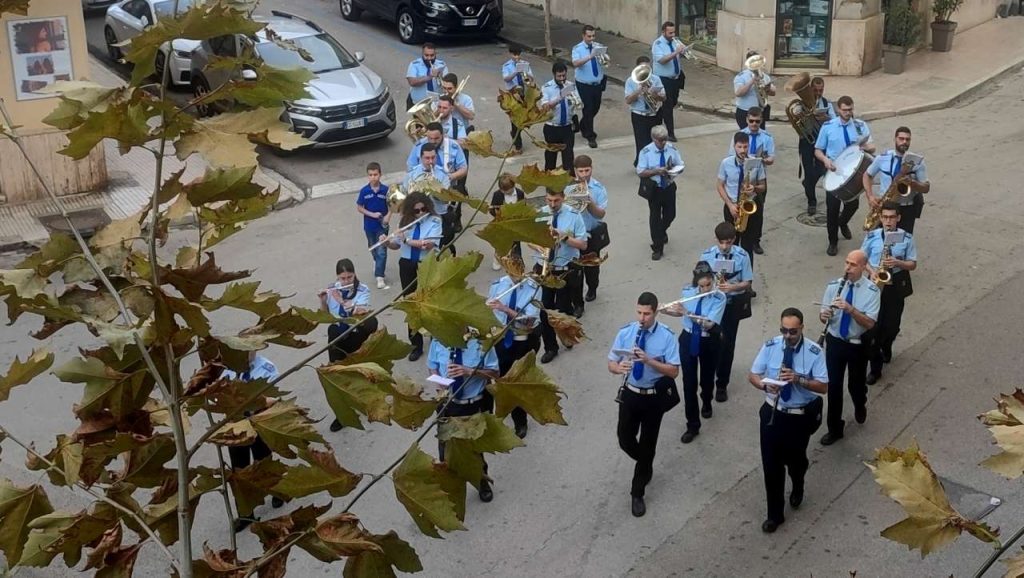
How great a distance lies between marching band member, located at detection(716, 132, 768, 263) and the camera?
531 inches

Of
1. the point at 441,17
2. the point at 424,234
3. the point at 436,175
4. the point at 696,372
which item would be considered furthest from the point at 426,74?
the point at 696,372

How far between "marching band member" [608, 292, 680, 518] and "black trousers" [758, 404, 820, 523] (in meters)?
0.79

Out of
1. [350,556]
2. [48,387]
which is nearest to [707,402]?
[48,387]

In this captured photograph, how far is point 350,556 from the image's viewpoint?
9.90 ft

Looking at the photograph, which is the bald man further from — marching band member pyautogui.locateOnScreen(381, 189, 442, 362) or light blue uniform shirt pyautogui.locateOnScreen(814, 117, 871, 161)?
→ light blue uniform shirt pyautogui.locateOnScreen(814, 117, 871, 161)

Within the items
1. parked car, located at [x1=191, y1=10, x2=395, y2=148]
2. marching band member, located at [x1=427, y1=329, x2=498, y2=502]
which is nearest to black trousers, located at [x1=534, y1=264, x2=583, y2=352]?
marching band member, located at [x1=427, y1=329, x2=498, y2=502]

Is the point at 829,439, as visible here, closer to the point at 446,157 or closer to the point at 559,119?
the point at 446,157

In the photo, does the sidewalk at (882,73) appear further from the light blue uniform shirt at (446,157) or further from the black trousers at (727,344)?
the black trousers at (727,344)

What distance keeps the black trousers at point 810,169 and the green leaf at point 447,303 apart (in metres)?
13.0

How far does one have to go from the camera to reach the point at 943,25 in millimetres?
23266

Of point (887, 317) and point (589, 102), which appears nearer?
point (887, 317)

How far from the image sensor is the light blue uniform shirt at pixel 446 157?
14305mm

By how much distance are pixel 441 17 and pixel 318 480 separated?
21585 millimetres

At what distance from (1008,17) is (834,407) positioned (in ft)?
63.4
